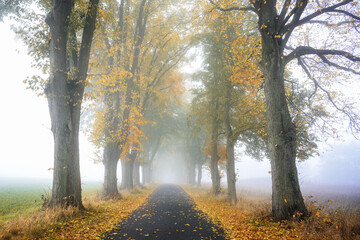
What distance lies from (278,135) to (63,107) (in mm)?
6872

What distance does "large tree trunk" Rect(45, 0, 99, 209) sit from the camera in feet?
19.2

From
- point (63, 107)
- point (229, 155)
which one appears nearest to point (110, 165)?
point (63, 107)

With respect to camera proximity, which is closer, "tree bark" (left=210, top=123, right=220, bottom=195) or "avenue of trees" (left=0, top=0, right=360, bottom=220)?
"avenue of trees" (left=0, top=0, right=360, bottom=220)

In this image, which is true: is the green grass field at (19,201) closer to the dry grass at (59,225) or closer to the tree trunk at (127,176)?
the dry grass at (59,225)

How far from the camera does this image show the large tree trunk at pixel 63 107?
5.86 meters

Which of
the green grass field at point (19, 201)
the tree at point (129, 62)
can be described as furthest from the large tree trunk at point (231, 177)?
the green grass field at point (19, 201)

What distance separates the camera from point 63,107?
19.7ft

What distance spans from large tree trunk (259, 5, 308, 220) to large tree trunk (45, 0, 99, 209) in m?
6.12

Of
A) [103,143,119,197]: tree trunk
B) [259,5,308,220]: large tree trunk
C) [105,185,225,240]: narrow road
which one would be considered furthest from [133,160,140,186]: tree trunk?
[259,5,308,220]: large tree trunk

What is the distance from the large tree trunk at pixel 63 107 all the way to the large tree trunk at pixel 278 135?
20.1ft

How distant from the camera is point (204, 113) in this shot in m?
13.0

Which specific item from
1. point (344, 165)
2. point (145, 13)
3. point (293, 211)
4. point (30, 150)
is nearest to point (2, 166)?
point (30, 150)

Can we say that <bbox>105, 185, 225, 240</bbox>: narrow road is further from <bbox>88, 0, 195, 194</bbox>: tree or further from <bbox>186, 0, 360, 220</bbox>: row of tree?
<bbox>88, 0, 195, 194</bbox>: tree

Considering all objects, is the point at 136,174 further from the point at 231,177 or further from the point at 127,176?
the point at 231,177
